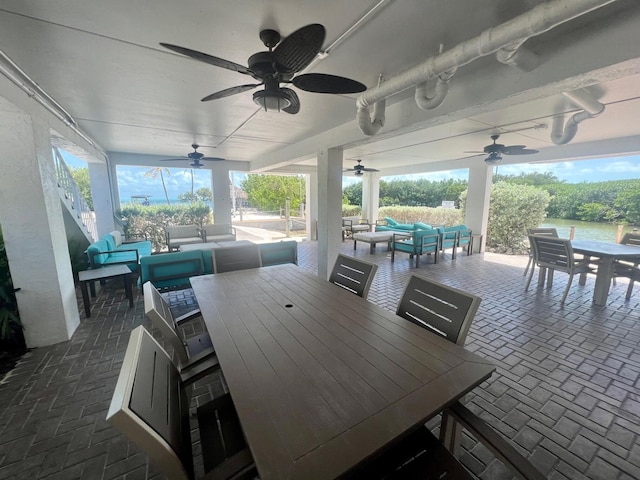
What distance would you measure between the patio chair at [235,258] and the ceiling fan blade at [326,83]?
6.45 feet

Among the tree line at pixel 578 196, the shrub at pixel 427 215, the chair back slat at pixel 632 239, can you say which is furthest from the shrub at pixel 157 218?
the tree line at pixel 578 196

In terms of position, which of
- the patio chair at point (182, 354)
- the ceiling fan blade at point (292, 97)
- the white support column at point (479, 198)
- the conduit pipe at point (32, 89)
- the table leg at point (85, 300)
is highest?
the conduit pipe at point (32, 89)

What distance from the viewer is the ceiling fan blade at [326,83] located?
1631mm

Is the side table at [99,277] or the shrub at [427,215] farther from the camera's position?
the shrub at [427,215]

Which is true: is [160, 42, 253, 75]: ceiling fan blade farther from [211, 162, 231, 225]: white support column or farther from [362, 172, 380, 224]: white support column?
[362, 172, 380, 224]: white support column

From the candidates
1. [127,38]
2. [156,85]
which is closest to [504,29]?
[127,38]

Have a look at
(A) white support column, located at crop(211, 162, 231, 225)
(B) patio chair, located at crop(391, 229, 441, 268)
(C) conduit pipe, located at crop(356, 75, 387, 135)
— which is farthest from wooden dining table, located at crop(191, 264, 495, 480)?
(A) white support column, located at crop(211, 162, 231, 225)

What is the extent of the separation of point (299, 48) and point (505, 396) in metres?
2.78

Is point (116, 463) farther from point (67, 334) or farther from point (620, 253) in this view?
point (620, 253)

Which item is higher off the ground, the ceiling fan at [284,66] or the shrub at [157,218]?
the ceiling fan at [284,66]

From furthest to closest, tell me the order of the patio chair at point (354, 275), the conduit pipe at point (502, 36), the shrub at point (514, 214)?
the shrub at point (514, 214) < the patio chair at point (354, 275) < the conduit pipe at point (502, 36)

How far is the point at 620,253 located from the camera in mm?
3566

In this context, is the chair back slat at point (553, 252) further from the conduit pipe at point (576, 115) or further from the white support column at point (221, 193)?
the white support column at point (221, 193)

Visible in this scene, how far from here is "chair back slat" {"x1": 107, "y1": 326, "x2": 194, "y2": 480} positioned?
75cm
